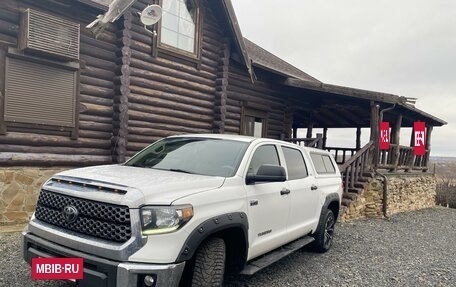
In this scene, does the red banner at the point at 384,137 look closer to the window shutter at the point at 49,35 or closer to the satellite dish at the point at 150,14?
the satellite dish at the point at 150,14

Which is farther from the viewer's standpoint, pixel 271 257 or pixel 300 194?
pixel 300 194

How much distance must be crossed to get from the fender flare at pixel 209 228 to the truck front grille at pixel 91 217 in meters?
0.52

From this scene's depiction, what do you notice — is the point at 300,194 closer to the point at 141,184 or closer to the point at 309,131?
the point at 141,184

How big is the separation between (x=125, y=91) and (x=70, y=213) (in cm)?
599

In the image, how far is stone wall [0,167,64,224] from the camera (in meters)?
7.21

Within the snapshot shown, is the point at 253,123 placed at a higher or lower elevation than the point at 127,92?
lower

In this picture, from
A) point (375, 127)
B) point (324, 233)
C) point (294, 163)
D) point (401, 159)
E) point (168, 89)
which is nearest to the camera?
point (294, 163)

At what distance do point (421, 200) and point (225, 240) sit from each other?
14555mm

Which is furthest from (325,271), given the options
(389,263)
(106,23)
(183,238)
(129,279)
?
(106,23)

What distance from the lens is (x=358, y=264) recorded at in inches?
243

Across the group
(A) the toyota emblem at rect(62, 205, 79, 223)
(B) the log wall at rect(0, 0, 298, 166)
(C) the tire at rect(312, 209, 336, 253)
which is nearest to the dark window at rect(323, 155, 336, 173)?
(C) the tire at rect(312, 209, 336, 253)

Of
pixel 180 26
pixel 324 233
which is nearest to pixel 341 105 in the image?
pixel 180 26

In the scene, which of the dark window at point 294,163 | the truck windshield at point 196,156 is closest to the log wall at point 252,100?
the dark window at point 294,163

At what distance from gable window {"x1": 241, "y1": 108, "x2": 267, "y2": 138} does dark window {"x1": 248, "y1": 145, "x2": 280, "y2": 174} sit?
7955 millimetres
